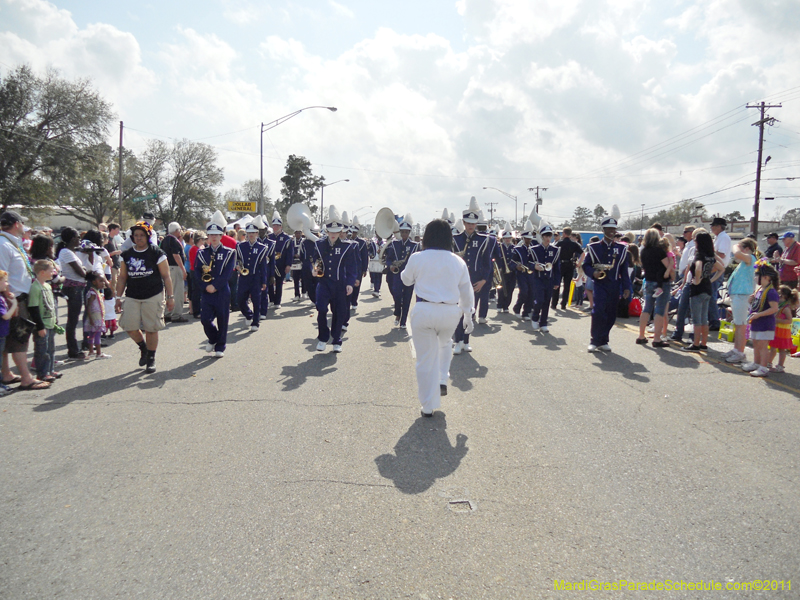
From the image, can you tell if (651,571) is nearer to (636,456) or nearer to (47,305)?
(636,456)

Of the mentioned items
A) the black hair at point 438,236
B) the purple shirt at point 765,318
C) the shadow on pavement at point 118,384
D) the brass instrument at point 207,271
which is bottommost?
the shadow on pavement at point 118,384

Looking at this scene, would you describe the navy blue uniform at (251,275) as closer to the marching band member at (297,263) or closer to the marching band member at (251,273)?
the marching band member at (251,273)

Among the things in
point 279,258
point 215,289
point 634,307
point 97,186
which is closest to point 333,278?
point 215,289

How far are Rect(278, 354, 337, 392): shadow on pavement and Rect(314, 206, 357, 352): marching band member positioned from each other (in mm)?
475

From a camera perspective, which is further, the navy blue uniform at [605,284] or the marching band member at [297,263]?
the marching band member at [297,263]

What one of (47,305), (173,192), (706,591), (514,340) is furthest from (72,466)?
(173,192)

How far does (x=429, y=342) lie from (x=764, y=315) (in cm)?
507

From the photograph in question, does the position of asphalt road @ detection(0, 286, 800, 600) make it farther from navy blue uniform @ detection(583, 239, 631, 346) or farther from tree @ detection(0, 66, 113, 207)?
tree @ detection(0, 66, 113, 207)

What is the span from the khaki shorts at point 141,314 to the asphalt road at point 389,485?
65 cm

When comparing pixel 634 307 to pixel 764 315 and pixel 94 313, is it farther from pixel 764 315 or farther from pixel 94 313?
pixel 94 313

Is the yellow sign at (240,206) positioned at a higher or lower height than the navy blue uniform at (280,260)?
higher

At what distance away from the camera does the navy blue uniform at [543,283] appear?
1069 centimetres

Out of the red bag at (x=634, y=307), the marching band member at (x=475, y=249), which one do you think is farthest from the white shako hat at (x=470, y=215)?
the red bag at (x=634, y=307)

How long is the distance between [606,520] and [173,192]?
193 feet
